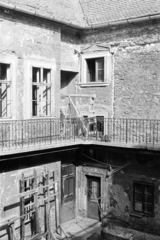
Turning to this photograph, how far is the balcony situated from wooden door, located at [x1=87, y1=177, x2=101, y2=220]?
6.27 ft

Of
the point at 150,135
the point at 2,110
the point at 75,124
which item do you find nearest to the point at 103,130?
the point at 75,124

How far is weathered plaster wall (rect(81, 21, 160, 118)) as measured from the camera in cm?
1377

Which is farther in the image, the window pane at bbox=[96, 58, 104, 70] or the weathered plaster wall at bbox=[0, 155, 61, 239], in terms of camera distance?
the window pane at bbox=[96, 58, 104, 70]

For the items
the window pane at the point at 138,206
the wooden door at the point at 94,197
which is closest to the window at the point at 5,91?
the wooden door at the point at 94,197

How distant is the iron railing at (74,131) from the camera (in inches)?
493

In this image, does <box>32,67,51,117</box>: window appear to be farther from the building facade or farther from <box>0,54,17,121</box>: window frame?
<box>0,54,17,121</box>: window frame

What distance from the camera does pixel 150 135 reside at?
13.7 m

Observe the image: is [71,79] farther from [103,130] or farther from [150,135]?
[150,135]

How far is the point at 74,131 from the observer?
1438 cm

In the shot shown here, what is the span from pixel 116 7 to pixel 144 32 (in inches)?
82.7

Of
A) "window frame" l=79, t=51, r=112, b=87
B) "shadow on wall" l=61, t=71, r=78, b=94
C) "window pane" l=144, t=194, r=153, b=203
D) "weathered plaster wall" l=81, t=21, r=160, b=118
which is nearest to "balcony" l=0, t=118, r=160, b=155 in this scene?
"weathered plaster wall" l=81, t=21, r=160, b=118

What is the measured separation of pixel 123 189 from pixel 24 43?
6.84 metres

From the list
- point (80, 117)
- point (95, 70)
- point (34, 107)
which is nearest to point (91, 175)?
point (80, 117)

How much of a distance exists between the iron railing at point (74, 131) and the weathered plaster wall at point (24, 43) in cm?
56
